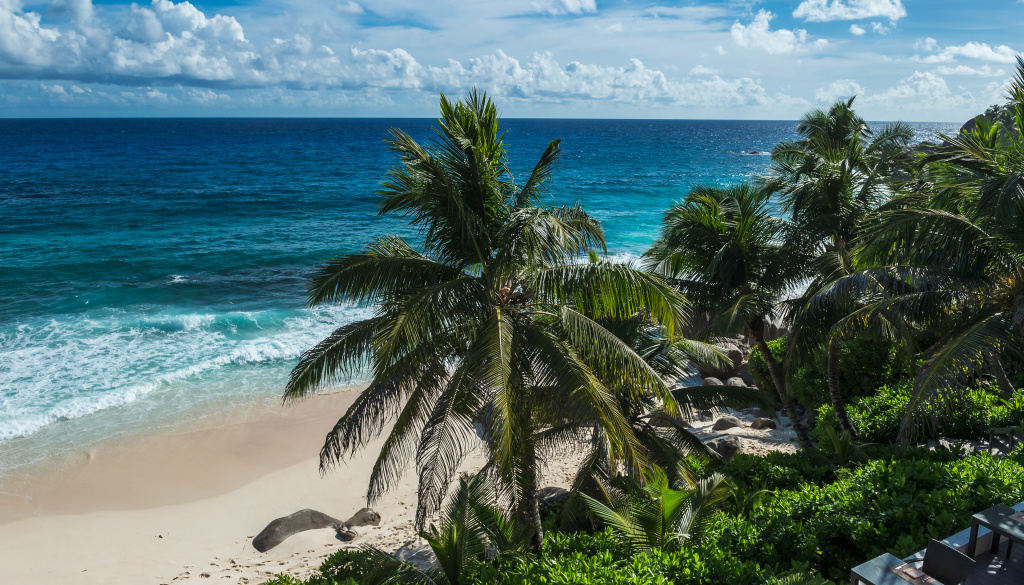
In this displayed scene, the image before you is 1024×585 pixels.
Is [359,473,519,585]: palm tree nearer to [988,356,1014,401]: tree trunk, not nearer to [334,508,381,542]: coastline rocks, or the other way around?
[334,508,381,542]: coastline rocks

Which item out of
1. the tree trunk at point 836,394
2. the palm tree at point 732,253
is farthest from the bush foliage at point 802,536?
the palm tree at point 732,253

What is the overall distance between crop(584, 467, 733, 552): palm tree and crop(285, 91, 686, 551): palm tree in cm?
44

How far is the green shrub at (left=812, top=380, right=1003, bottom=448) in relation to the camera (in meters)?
9.05

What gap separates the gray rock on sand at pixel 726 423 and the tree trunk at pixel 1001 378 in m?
5.15

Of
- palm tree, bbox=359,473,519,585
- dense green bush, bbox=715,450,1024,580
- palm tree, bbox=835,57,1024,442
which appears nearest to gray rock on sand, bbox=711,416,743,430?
palm tree, bbox=835,57,1024,442

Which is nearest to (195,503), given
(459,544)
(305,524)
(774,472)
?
(305,524)

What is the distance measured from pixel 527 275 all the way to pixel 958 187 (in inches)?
208

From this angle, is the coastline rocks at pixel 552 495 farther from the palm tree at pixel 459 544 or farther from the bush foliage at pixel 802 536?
the bush foliage at pixel 802 536

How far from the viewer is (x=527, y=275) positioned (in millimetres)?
7773

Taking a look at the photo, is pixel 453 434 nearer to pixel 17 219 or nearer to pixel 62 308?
pixel 62 308

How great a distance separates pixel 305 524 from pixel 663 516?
6.89 metres

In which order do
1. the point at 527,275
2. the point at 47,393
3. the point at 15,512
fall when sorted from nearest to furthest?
the point at 527,275, the point at 15,512, the point at 47,393

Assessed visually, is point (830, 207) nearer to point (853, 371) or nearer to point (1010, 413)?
point (853, 371)

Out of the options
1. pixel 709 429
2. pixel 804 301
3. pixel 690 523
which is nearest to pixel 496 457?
pixel 690 523
